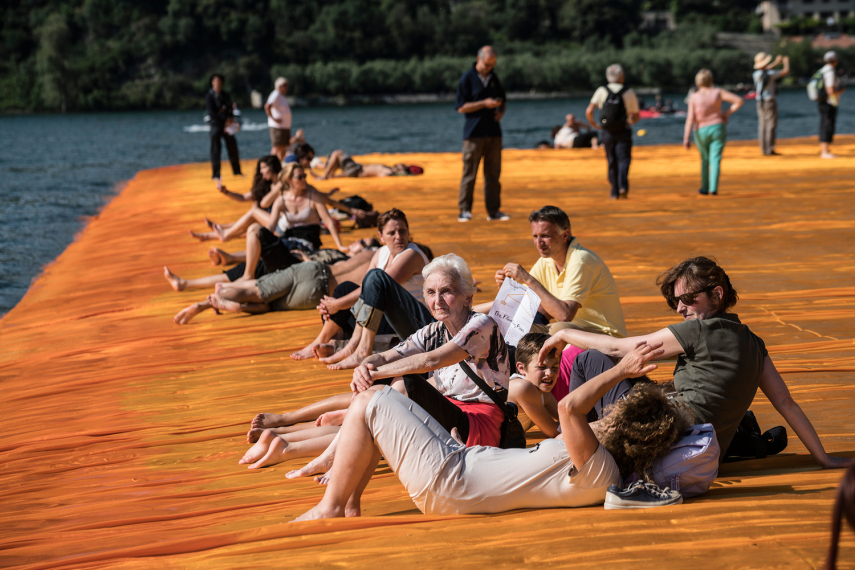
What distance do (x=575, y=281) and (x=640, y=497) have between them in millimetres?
1599

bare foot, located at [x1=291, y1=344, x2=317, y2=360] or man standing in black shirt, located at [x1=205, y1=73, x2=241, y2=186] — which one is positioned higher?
man standing in black shirt, located at [x1=205, y1=73, x2=241, y2=186]

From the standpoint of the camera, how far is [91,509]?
385 centimetres

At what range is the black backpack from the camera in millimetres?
11758

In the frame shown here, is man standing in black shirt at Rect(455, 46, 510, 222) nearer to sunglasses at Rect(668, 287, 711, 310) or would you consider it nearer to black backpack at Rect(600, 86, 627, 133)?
black backpack at Rect(600, 86, 627, 133)

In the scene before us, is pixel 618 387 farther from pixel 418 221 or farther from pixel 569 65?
pixel 569 65

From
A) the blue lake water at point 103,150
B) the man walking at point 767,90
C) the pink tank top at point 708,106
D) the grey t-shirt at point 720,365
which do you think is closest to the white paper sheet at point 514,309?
the grey t-shirt at point 720,365

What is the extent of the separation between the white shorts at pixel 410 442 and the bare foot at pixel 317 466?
2.32ft

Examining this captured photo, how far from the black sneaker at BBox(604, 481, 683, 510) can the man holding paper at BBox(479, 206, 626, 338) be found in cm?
138

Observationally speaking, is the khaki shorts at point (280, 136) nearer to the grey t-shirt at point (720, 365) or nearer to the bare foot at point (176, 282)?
the bare foot at point (176, 282)

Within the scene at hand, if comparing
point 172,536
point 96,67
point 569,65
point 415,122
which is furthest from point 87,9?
point 172,536

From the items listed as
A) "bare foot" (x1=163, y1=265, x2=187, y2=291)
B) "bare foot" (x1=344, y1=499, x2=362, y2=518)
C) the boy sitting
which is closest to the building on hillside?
"bare foot" (x1=163, y1=265, x2=187, y2=291)

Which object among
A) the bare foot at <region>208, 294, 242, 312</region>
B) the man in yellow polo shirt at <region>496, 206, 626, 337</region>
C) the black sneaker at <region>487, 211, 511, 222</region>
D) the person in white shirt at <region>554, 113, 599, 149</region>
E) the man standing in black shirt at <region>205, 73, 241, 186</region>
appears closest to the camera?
the man in yellow polo shirt at <region>496, 206, 626, 337</region>

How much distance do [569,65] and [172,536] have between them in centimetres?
9812

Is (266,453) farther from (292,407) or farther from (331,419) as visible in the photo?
(292,407)
